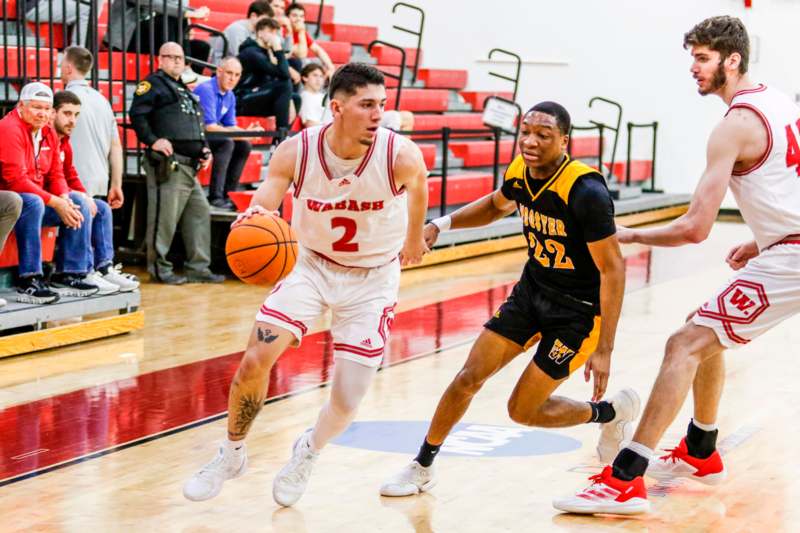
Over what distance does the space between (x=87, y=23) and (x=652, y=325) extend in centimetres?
548

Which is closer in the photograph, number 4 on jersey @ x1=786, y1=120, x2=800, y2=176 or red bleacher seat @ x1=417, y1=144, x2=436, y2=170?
number 4 on jersey @ x1=786, y1=120, x2=800, y2=176

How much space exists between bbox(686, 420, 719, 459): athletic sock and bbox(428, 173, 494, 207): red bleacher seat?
8217mm

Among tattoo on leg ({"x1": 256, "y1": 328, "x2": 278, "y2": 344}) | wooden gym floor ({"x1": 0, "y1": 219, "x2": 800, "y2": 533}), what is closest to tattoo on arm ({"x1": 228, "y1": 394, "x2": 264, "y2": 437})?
tattoo on leg ({"x1": 256, "y1": 328, "x2": 278, "y2": 344})

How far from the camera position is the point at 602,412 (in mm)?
5324

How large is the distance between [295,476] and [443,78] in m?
13.7

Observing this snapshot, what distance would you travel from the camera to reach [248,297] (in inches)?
393

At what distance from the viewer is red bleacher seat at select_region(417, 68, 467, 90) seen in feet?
58.3

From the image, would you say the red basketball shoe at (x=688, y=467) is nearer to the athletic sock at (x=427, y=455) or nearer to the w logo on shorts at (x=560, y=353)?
the w logo on shorts at (x=560, y=353)

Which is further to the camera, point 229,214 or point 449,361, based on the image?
point 229,214

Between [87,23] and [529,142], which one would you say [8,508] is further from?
[87,23]

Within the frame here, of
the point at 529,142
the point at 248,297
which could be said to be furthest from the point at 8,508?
the point at 248,297

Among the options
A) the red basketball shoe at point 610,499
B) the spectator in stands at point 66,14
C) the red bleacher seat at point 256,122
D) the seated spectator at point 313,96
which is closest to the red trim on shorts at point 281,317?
the red basketball shoe at point 610,499

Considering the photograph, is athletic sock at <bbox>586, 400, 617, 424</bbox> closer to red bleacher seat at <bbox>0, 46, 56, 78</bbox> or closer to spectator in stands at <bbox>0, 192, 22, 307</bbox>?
spectator in stands at <bbox>0, 192, 22, 307</bbox>

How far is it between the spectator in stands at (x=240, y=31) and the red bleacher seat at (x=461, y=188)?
237cm
